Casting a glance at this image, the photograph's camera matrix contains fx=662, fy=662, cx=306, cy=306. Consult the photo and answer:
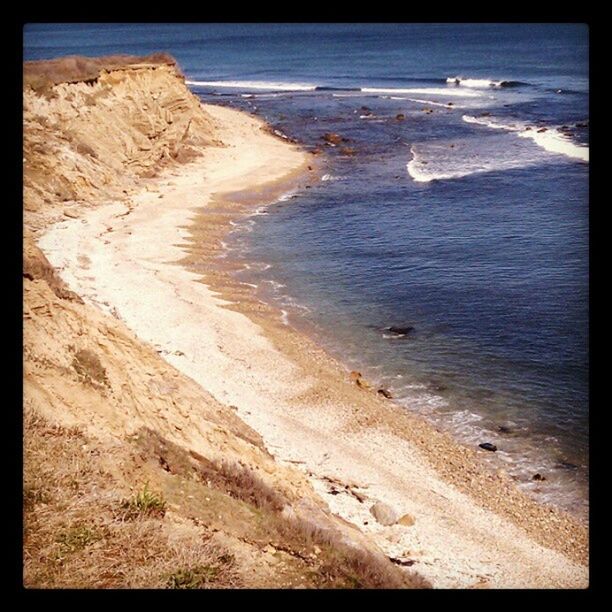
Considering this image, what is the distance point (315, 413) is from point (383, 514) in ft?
14.6

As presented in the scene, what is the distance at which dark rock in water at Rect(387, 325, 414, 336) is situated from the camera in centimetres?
2097

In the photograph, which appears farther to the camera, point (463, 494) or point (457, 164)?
point (457, 164)

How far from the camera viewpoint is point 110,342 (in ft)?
39.9

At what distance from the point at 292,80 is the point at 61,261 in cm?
7225

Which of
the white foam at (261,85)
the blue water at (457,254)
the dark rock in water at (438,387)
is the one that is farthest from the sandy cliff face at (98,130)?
the white foam at (261,85)

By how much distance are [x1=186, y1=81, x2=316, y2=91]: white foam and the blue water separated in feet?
25.5

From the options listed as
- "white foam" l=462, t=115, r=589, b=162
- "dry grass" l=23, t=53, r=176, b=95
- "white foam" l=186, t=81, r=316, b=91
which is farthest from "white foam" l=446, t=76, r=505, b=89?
"dry grass" l=23, t=53, r=176, b=95

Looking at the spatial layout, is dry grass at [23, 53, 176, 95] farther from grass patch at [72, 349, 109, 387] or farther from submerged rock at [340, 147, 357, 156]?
grass patch at [72, 349, 109, 387]

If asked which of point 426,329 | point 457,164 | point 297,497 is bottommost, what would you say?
point 297,497

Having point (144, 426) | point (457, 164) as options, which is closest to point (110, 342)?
point (144, 426)

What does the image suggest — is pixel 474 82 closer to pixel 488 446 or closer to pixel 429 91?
pixel 429 91

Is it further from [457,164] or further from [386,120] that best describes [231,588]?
[386,120]

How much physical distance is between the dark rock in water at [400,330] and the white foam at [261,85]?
208ft
